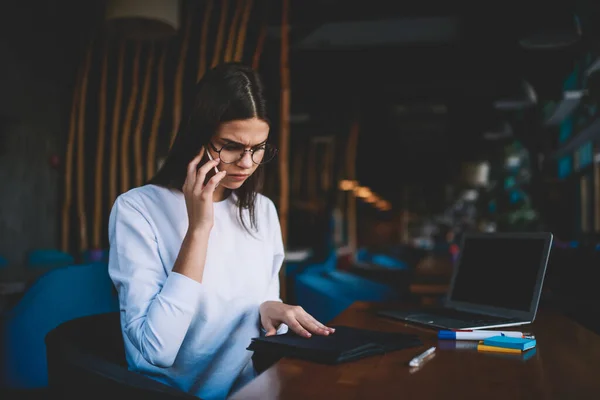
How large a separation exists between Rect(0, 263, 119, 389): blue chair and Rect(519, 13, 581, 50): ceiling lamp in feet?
14.2

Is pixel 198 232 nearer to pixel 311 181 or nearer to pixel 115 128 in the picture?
pixel 115 128

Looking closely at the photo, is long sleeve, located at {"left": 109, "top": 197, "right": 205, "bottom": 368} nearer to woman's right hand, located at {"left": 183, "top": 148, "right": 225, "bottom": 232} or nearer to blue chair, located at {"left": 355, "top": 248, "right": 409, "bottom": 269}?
woman's right hand, located at {"left": 183, "top": 148, "right": 225, "bottom": 232}

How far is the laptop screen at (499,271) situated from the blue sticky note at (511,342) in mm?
504

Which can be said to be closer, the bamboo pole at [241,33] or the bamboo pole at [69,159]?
the bamboo pole at [241,33]

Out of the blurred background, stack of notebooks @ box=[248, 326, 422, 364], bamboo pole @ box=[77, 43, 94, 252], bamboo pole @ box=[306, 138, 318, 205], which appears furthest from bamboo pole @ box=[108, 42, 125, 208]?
bamboo pole @ box=[306, 138, 318, 205]

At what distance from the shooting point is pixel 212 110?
1.68m

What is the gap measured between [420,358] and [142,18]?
3.66 metres

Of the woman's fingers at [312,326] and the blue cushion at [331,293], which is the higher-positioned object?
the woman's fingers at [312,326]

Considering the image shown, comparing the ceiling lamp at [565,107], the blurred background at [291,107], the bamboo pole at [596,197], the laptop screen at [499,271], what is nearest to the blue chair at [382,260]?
the blurred background at [291,107]

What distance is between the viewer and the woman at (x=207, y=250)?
1474 millimetres

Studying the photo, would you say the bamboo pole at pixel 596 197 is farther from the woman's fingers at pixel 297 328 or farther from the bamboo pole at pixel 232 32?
the woman's fingers at pixel 297 328

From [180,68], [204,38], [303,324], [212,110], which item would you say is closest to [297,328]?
[303,324]

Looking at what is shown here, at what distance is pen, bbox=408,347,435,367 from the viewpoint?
52.2 inches

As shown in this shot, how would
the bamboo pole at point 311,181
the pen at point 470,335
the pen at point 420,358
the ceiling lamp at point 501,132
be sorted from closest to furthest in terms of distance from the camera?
the pen at point 420,358
the pen at point 470,335
the ceiling lamp at point 501,132
the bamboo pole at point 311,181
